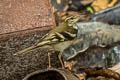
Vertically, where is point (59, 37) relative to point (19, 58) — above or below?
above

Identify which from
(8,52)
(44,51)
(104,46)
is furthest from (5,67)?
(104,46)

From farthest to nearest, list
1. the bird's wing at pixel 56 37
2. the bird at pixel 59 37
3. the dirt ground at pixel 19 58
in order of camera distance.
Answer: the dirt ground at pixel 19 58, the bird at pixel 59 37, the bird's wing at pixel 56 37

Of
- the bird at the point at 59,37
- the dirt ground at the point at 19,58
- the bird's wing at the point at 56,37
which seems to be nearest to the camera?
the bird's wing at the point at 56,37

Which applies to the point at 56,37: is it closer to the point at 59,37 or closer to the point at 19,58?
the point at 59,37

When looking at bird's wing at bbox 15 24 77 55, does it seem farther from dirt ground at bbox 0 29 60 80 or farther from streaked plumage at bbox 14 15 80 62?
dirt ground at bbox 0 29 60 80

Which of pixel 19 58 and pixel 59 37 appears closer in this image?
pixel 59 37

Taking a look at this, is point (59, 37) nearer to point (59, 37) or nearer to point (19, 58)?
point (59, 37)

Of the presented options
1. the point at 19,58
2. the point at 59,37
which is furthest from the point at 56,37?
the point at 19,58

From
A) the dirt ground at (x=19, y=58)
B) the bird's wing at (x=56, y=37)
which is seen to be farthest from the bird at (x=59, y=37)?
the dirt ground at (x=19, y=58)

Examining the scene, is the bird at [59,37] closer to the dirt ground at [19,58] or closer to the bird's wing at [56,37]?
the bird's wing at [56,37]

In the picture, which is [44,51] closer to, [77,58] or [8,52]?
[8,52]

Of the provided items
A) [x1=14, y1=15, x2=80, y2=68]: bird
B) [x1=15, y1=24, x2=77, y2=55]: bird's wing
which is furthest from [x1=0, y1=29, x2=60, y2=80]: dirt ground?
[x1=15, y1=24, x2=77, y2=55]: bird's wing
